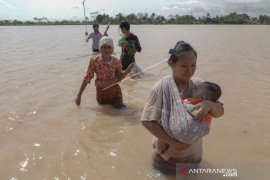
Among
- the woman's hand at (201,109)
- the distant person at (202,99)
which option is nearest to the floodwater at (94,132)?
the distant person at (202,99)

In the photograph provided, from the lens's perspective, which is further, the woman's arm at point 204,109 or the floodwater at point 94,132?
the floodwater at point 94,132

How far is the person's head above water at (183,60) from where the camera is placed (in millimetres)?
2598

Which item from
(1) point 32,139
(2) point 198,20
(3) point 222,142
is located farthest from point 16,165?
(2) point 198,20

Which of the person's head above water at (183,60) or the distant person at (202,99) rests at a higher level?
the person's head above water at (183,60)

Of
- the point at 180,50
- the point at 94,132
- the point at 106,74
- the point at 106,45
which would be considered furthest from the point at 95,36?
the point at 180,50

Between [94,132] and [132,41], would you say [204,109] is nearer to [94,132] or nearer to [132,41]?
[94,132]

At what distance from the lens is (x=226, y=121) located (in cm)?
488

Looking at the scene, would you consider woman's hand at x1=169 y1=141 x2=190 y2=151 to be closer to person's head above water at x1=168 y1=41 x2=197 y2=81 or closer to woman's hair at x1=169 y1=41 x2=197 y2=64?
person's head above water at x1=168 y1=41 x2=197 y2=81

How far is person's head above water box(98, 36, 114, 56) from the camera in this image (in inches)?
195

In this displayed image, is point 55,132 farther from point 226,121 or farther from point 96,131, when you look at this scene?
point 226,121

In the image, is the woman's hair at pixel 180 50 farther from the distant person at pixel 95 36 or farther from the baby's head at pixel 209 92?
the distant person at pixel 95 36

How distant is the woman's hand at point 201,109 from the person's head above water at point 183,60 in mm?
285

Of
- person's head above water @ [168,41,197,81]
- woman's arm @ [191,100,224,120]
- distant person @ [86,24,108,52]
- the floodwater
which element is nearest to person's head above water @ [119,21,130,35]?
the floodwater

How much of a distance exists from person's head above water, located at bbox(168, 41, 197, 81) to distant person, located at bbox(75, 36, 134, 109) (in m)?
2.48
